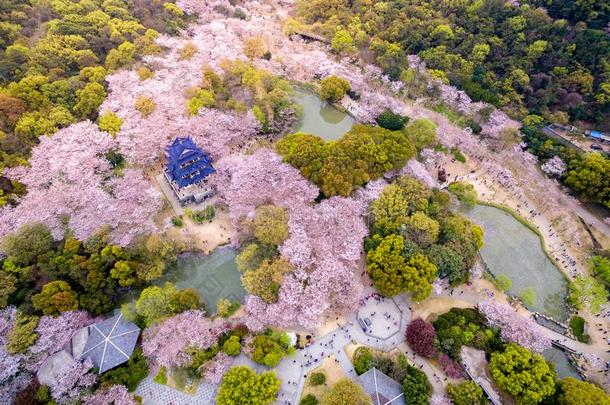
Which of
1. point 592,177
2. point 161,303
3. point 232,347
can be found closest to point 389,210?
point 232,347

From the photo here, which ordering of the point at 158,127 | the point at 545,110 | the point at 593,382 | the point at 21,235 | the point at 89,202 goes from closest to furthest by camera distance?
the point at 593,382
the point at 21,235
the point at 89,202
the point at 158,127
the point at 545,110

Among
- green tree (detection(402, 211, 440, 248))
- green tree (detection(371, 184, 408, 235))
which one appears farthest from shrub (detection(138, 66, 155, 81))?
green tree (detection(402, 211, 440, 248))

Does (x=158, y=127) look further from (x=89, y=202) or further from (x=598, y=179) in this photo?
(x=598, y=179)

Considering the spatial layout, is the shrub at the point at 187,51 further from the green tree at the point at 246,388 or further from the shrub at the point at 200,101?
the green tree at the point at 246,388

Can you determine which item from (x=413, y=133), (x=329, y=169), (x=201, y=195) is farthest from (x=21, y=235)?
(x=413, y=133)

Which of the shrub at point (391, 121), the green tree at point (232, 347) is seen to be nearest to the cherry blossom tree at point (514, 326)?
the green tree at point (232, 347)

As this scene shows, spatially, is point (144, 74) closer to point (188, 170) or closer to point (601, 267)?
point (188, 170)
